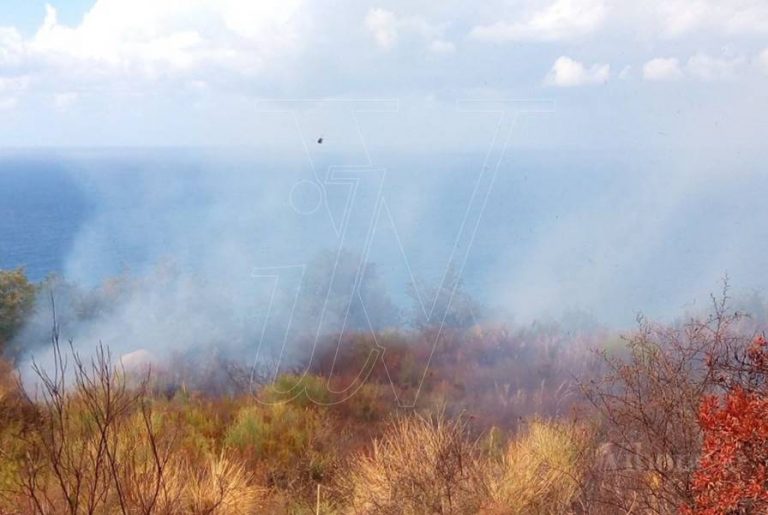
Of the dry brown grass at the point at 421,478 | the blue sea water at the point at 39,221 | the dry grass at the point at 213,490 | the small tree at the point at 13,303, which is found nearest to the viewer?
the dry grass at the point at 213,490

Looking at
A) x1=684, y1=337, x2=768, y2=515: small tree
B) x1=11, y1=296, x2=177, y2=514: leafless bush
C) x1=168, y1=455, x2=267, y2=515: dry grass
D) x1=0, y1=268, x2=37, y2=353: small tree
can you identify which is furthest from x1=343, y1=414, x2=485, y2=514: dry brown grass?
x1=0, y1=268, x2=37, y2=353: small tree

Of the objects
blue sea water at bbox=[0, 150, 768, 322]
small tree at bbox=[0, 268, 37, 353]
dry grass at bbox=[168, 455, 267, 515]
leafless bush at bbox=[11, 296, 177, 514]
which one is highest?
blue sea water at bbox=[0, 150, 768, 322]

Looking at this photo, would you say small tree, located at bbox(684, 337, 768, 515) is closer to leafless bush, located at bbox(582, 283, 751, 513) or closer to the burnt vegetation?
the burnt vegetation

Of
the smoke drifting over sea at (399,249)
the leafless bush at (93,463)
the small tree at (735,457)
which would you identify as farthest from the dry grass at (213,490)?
the smoke drifting over sea at (399,249)

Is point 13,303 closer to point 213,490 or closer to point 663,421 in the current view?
point 213,490

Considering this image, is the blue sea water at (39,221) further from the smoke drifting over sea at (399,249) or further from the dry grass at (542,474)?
the dry grass at (542,474)

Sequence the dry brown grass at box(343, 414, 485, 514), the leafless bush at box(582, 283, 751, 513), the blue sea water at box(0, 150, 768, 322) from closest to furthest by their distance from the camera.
Answer: the leafless bush at box(582, 283, 751, 513) < the dry brown grass at box(343, 414, 485, 514) < the blue sea water at box(0, 150, 768, 322)

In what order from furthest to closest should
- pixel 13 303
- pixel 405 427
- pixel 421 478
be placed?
pixel 13 303 < pixel 405 427 < pixel 421 478

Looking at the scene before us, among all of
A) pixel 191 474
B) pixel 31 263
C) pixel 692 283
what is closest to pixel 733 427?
pixel 191 474

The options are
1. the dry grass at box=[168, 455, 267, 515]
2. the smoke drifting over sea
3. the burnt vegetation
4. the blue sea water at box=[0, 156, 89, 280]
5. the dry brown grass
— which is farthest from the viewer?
the blue sea water at box=[0, 156, 89, 280]

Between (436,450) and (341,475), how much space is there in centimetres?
114

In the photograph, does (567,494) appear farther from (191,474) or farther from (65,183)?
(65,183)

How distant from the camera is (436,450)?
19.1 feet

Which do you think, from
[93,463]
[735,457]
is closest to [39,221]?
[93,463]
